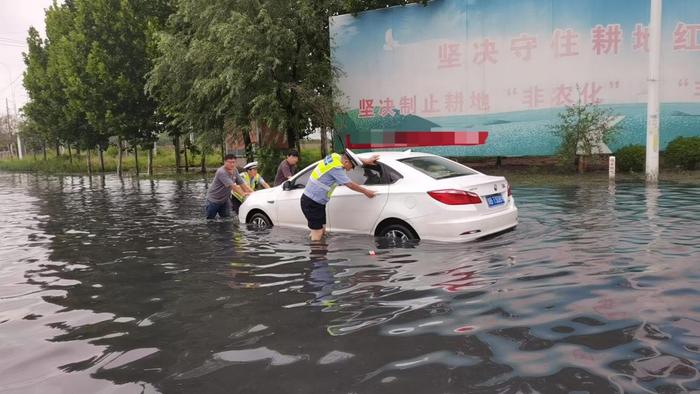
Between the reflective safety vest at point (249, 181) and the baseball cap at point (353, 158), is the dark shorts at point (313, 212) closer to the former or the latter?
the baseball cap at point (353, 158)

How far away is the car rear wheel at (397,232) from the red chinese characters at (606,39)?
54.1ft

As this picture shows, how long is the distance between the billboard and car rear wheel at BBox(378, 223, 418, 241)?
1571 cm

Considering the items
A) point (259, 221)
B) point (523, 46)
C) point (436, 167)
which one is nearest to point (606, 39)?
point (523, 46)

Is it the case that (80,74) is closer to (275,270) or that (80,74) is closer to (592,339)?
(275,270)

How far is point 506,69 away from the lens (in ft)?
72.1

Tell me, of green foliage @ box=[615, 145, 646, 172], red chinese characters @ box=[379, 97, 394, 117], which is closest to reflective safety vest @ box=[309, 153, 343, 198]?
green foliage @ box=[615, 145, 646, 172]

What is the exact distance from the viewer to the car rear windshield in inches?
298

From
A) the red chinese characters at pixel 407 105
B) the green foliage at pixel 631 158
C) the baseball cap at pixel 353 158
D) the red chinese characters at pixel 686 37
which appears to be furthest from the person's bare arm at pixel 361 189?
the red chinese characters at pixel 686 37

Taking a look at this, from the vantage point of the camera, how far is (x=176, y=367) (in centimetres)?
388

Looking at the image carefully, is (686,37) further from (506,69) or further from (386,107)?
(386,107)

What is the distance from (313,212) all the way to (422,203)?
1.78 metres

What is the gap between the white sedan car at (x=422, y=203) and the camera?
7.07 meters

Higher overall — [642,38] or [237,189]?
[642,38]

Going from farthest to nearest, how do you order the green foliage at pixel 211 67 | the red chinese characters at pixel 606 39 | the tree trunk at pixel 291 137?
the tree trunk at pixel 291 137 < the green foliage at pixel 211 67 < the red chinese characters at pixel 606 39
